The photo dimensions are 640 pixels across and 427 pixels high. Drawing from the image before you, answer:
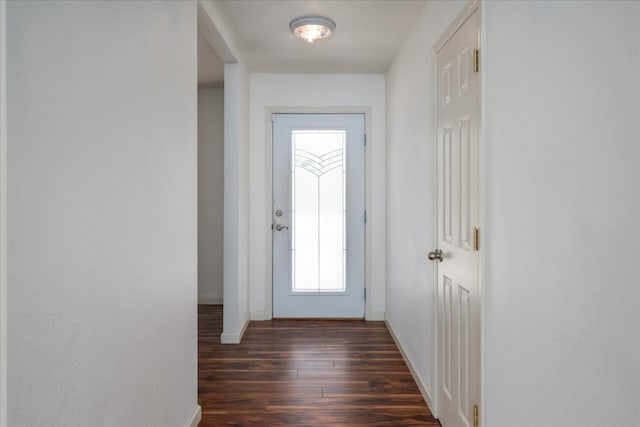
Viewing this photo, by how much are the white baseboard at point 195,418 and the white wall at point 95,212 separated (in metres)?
A: 0.19

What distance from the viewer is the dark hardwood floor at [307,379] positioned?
8.25 feet

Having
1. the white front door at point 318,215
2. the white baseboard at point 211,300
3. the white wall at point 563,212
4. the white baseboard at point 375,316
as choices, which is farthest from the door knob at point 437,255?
the white baseboard at point 211,300

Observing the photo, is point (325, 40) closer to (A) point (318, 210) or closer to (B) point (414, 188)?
(B) point (414, 188)

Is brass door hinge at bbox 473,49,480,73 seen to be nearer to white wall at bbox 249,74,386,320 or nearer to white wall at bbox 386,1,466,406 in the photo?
white wall at bbox 386,1,466,406

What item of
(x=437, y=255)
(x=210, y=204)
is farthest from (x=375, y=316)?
(x=210, y=204)

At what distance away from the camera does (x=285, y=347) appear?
3.69m

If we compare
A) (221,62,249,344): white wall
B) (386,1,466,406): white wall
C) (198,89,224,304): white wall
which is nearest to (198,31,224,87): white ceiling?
(221,62,249,344): white wall

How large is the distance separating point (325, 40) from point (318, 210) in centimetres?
168

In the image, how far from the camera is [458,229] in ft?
6.97

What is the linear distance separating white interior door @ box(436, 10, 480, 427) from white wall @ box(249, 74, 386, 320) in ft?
6.66

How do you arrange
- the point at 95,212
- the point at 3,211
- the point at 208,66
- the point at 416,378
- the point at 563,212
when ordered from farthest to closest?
the point at 208,66 → the point at 416,378 → the point at 95,212 → the point at 563,212 → the point at 3,211

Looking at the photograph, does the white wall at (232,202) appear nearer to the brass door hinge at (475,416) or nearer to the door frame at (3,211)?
the brass door hinge at (475,416)

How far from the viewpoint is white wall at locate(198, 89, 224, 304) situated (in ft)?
17.4

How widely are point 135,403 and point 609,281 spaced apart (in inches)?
61.3
